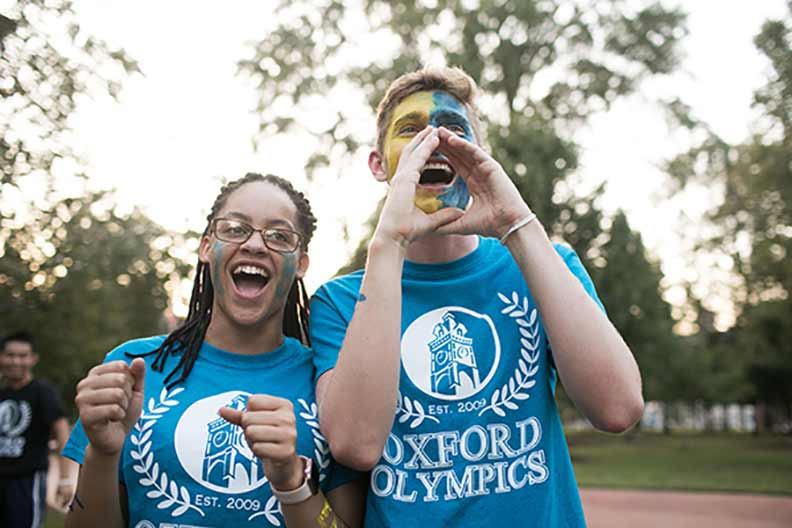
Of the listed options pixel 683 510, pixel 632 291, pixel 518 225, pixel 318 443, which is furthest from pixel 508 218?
pixel 632 291

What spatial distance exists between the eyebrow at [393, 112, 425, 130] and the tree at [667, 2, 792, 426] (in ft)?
39.8

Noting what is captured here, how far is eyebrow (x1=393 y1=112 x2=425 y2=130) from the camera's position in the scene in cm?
242

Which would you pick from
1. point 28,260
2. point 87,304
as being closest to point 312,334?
point 28,260

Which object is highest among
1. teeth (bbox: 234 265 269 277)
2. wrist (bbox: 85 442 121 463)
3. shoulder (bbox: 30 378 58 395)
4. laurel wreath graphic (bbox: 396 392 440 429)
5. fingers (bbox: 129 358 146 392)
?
teeth (bbox: 234 265 269 277)

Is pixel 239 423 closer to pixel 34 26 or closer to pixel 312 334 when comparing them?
pixel 312 334

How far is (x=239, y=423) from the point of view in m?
1.77

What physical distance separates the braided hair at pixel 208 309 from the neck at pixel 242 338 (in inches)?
2.3

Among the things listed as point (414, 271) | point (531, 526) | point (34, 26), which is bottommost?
point (531, 526)

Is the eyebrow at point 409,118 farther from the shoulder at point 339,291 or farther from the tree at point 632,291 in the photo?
the tree at point 632,291

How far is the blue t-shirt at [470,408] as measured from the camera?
197 centimetres

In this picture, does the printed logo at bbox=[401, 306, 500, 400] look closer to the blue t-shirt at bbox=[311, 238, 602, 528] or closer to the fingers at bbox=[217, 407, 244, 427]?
the blue t-shirt at bbox=[311, 238, 602, 528]

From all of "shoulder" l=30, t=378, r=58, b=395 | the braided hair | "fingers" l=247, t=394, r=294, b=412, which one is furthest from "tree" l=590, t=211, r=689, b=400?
"fingers" l=247, t=394, r=294, b=412

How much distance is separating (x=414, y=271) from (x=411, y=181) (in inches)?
11.4

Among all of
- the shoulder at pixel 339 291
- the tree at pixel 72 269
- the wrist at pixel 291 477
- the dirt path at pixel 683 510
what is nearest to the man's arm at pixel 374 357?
the wrist at pixel 291 477
